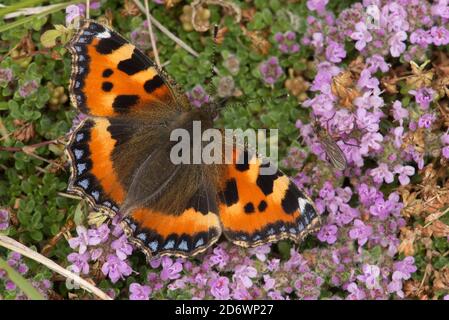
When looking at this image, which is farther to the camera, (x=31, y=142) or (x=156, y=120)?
(x=31, y=142)

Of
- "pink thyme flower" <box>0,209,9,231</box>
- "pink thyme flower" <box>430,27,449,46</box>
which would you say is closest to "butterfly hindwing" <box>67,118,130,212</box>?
"pink thyme flower" <box>0,209,9,231</box>

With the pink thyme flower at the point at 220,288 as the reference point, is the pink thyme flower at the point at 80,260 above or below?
above

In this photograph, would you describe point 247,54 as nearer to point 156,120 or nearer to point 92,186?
point 156,120

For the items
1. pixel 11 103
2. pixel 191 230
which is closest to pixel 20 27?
pixel 11 103

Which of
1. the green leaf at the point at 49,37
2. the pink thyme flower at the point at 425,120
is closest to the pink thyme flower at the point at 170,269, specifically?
the green leaf at the point at 49,37

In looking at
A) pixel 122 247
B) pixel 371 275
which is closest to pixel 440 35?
pixel 371 275

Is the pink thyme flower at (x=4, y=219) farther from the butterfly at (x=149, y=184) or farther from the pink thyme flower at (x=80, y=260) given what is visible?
the butterfly at (x=149, y=184)
